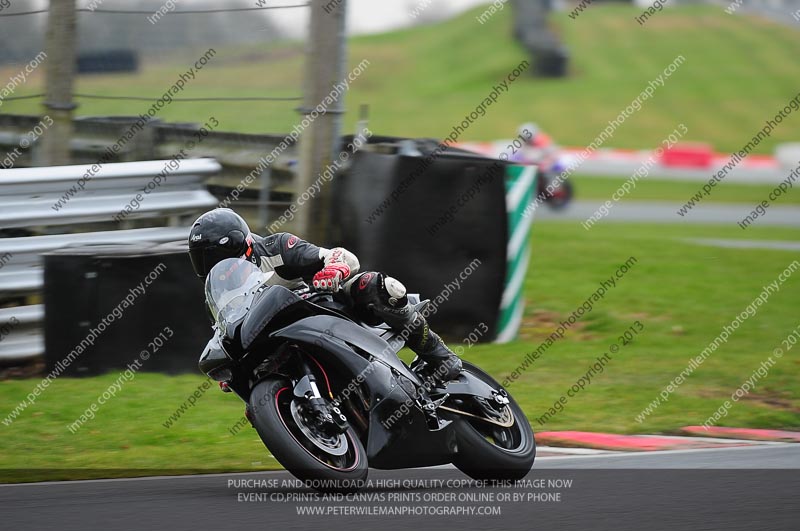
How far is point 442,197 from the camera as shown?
916 centimetres

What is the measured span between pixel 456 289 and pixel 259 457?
3.09m

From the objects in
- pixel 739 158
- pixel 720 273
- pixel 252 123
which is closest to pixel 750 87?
pixel 739 158

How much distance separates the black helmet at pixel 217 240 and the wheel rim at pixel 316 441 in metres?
0.76

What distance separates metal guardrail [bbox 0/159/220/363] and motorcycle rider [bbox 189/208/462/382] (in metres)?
3.15

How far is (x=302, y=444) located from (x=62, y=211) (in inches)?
180

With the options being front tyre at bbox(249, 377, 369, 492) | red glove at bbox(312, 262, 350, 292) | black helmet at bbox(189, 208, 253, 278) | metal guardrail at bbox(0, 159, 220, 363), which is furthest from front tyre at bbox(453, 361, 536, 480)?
metal guardrail at bbox(0, 159, 220, 363)

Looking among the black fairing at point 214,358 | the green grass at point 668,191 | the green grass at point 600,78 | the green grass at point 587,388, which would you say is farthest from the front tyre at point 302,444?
the green grass at point 600,78

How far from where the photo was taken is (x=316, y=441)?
507 centimetres

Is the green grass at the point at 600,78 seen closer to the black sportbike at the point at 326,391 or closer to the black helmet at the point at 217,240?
the black helmet at the point at 217,240

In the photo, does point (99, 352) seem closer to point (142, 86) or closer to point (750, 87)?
point (142, 86)

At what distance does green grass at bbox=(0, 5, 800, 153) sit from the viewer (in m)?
39.7

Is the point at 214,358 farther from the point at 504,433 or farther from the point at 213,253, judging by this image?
the point at 504,433

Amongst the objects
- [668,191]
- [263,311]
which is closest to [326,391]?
[263,311]

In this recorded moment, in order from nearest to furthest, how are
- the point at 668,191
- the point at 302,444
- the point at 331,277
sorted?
the point at 302,444
the point at 331,277
the point at 668,191
